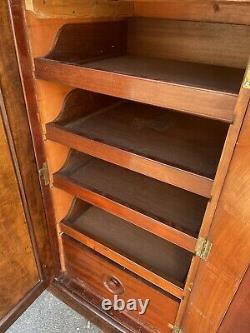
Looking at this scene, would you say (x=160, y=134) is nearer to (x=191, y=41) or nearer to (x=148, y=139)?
(x=148, y=139)

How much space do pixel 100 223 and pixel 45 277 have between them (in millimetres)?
338

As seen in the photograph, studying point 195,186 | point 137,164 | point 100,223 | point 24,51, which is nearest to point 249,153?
point 195,186

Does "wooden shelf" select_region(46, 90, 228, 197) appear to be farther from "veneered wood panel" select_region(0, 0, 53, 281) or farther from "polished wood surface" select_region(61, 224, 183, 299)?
"polished wood surface" select_region(61, 224, 183, 299)

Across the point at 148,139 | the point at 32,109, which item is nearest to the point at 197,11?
the point at 148,139

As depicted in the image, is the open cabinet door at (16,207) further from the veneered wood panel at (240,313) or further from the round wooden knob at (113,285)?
the veneered wood panel at (240,313)

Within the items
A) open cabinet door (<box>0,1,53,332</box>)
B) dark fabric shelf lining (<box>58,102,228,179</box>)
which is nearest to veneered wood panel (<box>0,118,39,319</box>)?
open cabinet door (<box>0,1,53,332</box>)

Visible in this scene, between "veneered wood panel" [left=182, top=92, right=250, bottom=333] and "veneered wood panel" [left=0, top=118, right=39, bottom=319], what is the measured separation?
54 centimetres

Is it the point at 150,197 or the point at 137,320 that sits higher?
the point at 150,197

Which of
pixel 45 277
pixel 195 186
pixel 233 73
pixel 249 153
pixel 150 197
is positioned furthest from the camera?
pixel 45 277

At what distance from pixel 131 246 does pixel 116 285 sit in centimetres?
17

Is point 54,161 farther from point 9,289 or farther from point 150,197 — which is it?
point 9,289

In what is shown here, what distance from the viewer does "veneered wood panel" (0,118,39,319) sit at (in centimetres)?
77

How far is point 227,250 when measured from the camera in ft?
1.90

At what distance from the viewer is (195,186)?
1.91 feet
